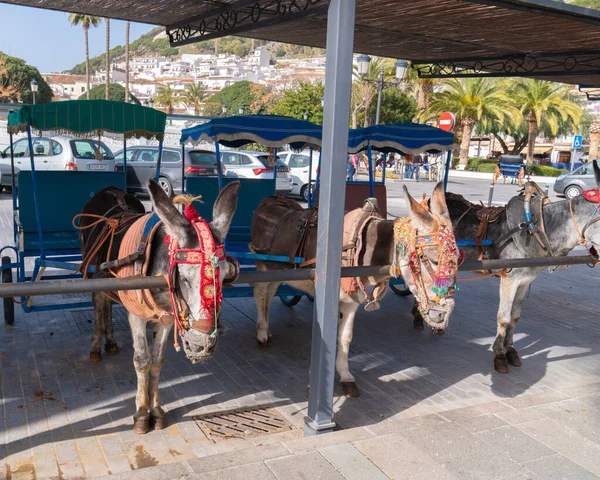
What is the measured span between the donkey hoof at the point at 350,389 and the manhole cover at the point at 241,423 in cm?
73

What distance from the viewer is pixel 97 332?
226 inches

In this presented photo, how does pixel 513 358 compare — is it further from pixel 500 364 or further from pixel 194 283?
pixel 194 283

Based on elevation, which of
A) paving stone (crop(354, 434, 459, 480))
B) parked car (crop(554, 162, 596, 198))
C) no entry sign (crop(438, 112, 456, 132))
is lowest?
paving stone (crop(354, 434, 459, 480))

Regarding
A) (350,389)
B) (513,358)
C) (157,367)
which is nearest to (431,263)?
(350,389)

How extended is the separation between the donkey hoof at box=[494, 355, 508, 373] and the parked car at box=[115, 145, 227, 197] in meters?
11.9

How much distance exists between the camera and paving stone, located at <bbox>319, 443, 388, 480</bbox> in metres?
3.59

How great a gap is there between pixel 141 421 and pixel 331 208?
7.20 ft

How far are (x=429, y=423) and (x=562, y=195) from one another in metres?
25.5

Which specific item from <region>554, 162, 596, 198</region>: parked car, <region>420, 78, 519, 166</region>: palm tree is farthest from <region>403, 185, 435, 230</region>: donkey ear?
<region>420, 78, 519, 166</region>: palm tree

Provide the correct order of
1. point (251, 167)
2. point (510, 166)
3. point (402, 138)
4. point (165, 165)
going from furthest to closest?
point (510, 166) < point (251, 167) < point (165, 165) < point (402, 138)

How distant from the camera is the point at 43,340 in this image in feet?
20.3

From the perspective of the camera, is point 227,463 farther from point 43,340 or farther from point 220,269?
point 43,340

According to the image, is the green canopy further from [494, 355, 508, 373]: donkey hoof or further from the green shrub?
the green shrub

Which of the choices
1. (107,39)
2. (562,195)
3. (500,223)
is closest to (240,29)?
(500,223)
